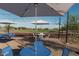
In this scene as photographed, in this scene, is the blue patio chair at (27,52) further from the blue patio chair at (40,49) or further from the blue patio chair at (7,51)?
the blue patio chair at (7,51)

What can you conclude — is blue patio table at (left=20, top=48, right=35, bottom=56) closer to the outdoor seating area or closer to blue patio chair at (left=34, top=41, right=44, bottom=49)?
the outdoor seating area

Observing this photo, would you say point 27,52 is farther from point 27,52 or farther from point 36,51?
point 36,51

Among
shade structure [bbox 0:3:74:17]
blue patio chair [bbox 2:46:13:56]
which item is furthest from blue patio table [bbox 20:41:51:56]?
shade structure [bbox 0:3:74:17]

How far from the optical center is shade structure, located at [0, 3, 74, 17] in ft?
35.2

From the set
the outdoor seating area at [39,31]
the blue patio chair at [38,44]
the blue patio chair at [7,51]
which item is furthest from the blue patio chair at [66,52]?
the blue patio chair at [7,51]

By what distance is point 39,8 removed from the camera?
10773mm

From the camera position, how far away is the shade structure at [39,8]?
10.7m

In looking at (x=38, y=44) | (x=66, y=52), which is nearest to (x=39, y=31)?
(x=38, y=44)

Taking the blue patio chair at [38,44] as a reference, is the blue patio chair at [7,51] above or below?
below

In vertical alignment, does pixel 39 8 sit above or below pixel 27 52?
above

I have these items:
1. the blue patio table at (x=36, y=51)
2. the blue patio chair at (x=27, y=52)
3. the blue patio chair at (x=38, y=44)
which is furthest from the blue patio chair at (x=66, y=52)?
the blue patio chair at (x=27, y=52)

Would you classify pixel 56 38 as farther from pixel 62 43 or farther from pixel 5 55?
pixel 5 55

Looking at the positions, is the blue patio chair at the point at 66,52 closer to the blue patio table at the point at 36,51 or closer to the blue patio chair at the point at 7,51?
the blue patio table at the point at 36,51

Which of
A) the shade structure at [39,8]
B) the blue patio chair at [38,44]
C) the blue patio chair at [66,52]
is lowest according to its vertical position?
the blue patio chair at [66,52]
